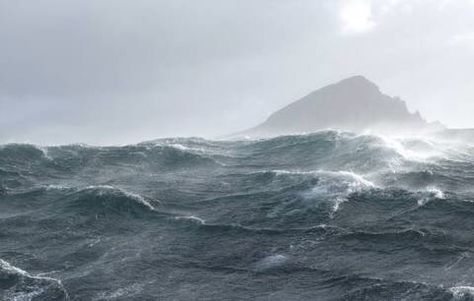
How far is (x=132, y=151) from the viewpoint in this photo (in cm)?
12781

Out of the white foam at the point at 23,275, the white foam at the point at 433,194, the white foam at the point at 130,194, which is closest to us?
the white foam at the point at 23,275

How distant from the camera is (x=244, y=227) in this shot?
71312 millimetres

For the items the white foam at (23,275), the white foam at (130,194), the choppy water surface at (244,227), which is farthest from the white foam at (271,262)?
the white foam at (130,194)

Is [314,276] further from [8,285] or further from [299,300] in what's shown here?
[8,285]

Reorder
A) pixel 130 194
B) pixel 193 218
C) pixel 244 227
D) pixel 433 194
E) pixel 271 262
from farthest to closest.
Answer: pixel 130 194
pixel 433 194
pixel 193 218
pixel 244 227
pixel 271 262

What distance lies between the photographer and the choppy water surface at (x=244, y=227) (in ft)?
179

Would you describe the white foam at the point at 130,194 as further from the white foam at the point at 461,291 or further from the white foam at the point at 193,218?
the white foam at the point at 461,291

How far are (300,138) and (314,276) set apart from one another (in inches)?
3371

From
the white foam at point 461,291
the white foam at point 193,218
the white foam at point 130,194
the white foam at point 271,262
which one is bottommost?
the white foam at point 461,291

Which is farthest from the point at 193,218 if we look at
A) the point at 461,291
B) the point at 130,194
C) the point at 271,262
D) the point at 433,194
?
the point at 461,291

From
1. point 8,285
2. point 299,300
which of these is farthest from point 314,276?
point 8,285

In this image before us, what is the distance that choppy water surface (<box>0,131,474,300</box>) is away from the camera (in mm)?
54531

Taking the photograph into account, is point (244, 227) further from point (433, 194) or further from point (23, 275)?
point (433, 194)

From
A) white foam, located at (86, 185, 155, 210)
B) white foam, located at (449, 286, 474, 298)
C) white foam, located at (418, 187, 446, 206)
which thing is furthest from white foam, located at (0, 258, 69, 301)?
white foam, located at (418, 187, 446, 206)
